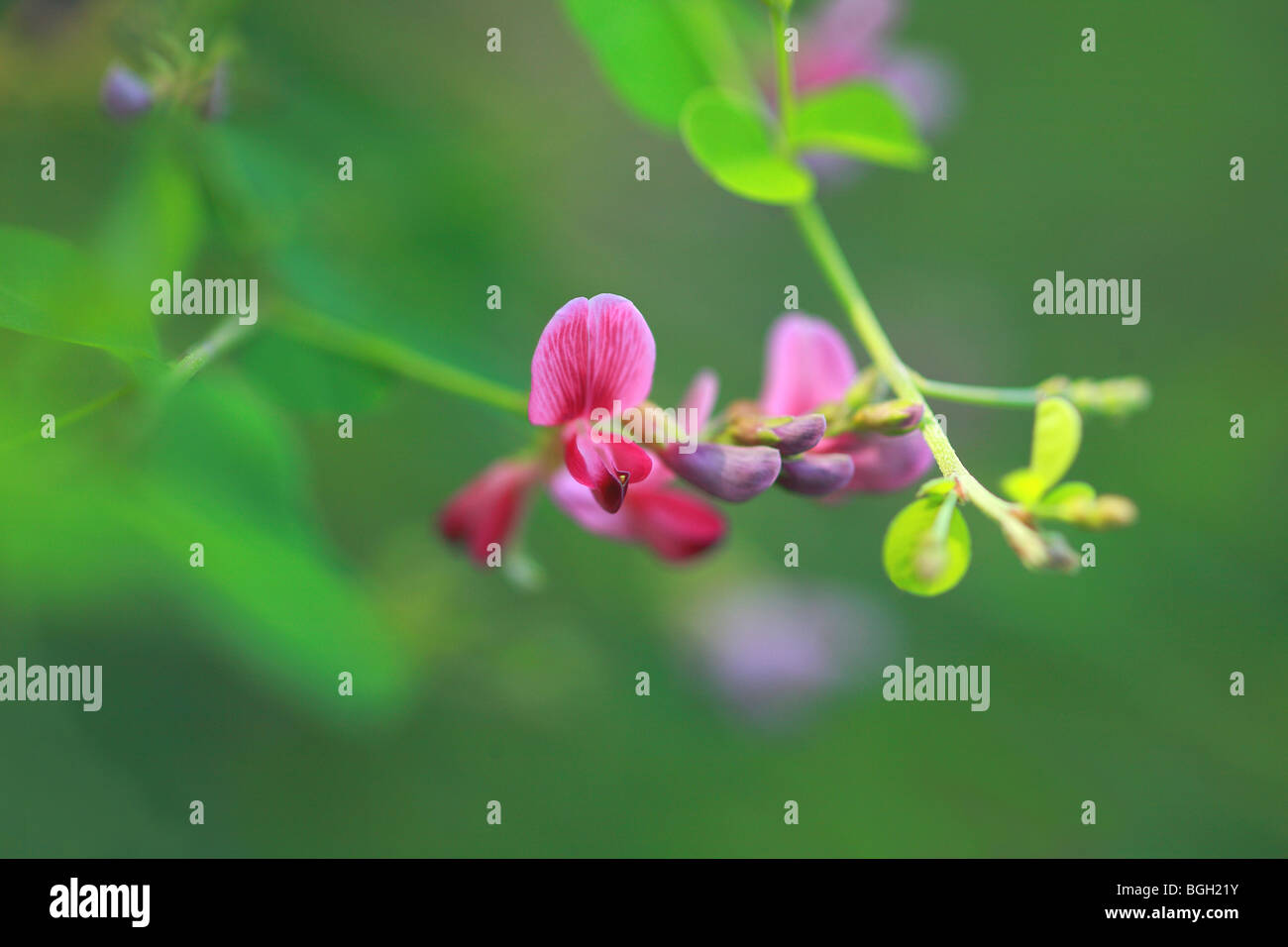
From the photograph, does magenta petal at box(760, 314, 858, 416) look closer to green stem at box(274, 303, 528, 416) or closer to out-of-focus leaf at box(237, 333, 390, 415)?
green stem at box(274, 303, 528, 416)

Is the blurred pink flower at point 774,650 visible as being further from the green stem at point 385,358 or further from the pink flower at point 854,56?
the green stem at point 385,358

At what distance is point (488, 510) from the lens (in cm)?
134

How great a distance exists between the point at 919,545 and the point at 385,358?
2.45ft

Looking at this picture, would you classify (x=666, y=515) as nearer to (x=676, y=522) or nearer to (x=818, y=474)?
(x=676, y=522)

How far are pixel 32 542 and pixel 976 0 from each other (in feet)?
11.4

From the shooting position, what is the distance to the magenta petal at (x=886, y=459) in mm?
1111

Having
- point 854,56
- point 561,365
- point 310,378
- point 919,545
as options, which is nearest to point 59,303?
point 310,378

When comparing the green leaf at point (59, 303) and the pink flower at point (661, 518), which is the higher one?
the green leaf at point (59, 303)

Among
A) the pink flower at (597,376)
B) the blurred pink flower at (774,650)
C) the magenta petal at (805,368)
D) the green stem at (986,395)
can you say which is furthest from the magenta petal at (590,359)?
the blurred pink flower at (774,650)

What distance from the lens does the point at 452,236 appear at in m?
1.98

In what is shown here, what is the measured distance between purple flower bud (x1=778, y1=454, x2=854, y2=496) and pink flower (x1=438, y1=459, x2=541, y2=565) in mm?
432

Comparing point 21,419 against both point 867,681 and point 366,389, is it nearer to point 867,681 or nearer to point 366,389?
point 366,389

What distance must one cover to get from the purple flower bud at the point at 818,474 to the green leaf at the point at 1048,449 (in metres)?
0.16

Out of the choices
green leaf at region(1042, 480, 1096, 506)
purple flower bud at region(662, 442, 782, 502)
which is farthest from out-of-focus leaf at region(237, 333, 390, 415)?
green leaf at region(1042, 480, 1096, 506)
